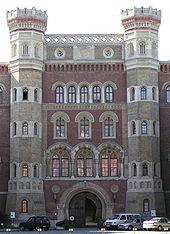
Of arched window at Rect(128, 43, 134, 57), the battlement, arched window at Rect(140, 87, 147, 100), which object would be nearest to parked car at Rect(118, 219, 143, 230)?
arched window at Rect(140, 87, 147, 100)

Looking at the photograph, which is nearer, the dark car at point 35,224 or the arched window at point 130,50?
the dark car at point 35,224

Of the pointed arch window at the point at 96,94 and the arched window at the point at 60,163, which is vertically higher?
the pointed arch window at the point at 96,94

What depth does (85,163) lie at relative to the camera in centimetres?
6700

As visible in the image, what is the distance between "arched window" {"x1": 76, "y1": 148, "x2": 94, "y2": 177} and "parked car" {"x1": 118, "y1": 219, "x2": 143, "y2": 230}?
857cm

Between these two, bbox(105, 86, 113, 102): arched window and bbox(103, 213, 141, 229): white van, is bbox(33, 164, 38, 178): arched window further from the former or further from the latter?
bbox(105, 86, 113, 102): arched window

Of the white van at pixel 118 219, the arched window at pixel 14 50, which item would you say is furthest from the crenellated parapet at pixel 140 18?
the white van at pixel 118 219

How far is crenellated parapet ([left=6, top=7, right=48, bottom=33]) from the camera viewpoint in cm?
6744

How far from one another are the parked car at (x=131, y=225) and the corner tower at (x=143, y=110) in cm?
401

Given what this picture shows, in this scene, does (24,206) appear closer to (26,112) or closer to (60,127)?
(60,127)

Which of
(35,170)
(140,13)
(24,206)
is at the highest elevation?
(140,13)

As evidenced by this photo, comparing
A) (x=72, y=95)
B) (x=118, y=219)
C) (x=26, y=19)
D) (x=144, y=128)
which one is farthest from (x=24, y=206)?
(x=26, y=19)

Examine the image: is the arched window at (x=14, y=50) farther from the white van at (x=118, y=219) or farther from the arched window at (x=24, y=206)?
the white van at (x=118, y=219)

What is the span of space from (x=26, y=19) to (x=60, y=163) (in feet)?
49.1

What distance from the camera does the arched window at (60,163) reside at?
66.9 metres
